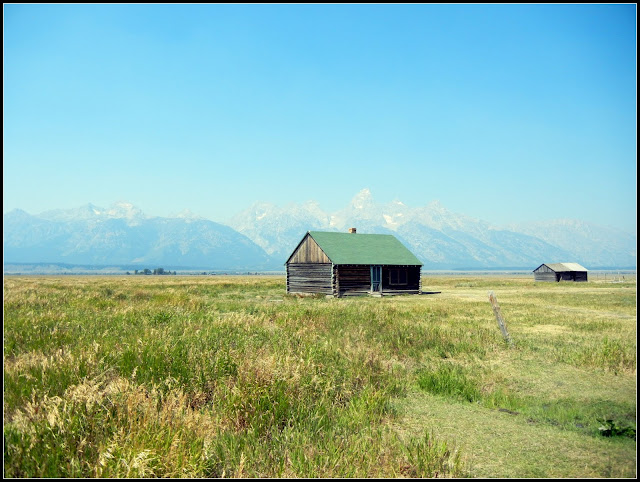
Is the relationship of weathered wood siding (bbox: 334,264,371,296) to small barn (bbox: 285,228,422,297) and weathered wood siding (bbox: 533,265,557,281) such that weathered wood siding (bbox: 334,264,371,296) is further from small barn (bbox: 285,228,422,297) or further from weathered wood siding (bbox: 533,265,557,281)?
weathered wood siding (bbox: 533,265,557,281)

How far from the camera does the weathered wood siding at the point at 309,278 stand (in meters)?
40.5

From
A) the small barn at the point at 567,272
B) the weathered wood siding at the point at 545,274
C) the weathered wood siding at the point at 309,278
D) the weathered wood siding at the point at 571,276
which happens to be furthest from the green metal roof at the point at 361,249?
the weathered wood siding at the point at 545,274

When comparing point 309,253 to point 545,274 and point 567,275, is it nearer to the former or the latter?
point 567,275

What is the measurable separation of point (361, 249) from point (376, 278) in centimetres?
325

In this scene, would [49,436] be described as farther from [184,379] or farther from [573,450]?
[573,450]

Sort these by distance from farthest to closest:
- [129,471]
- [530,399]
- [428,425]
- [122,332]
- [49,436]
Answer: [122,332] → [530,399] → [428,425] → [49,436] → [129,471]

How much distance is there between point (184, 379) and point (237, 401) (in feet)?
5.29

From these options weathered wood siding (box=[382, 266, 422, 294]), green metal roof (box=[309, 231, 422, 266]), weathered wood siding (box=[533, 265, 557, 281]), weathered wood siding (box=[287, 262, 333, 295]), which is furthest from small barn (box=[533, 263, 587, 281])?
weathered wood siding (box=[287, 262, 333, 295])

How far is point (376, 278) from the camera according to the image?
138 feet

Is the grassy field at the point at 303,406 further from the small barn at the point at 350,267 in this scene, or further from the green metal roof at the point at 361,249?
the green metal roof at the point at 361,249

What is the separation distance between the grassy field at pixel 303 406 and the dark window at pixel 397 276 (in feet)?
98.8

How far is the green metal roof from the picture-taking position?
133ft

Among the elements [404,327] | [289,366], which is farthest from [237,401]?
[404,327]

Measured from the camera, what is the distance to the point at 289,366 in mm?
7539
